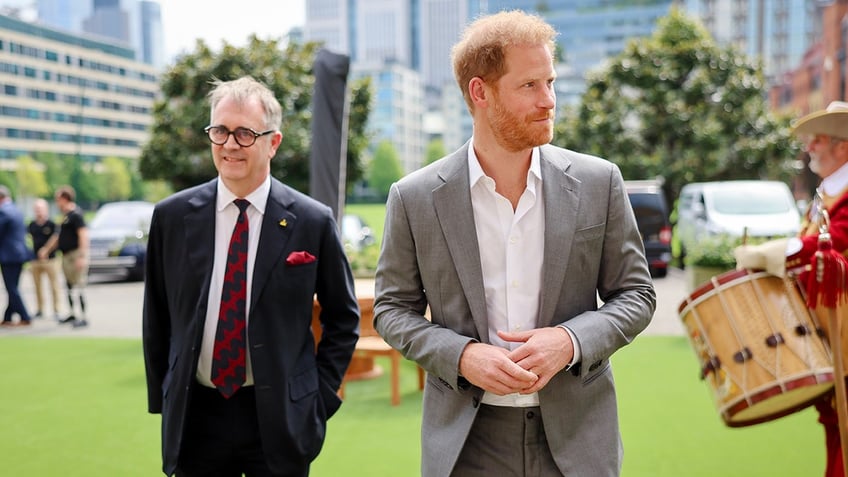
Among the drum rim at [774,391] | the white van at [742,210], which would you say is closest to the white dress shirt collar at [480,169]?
the drum rim at [774,391]

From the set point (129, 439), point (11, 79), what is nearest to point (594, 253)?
point (129, 439)

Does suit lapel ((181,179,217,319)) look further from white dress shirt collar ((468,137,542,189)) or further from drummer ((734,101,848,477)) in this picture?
drummer ((734,101,848,477))

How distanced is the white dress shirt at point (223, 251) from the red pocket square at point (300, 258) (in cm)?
12

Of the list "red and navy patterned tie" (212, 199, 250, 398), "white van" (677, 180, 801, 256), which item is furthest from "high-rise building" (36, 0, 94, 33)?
"red and navy patterned tie" (212, 199, 250, 398)

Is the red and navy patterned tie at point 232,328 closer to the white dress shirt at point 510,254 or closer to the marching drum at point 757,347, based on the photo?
the white dress shirt at point 510,254

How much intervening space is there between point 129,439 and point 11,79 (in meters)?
76.5

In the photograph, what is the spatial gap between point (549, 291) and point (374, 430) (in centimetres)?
412

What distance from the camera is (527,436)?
6.66 ft

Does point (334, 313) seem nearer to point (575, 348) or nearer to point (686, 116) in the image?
point (575, 348)

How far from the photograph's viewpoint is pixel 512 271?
2016 mm

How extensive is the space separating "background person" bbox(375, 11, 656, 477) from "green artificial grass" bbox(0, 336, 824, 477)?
2990 millimetres

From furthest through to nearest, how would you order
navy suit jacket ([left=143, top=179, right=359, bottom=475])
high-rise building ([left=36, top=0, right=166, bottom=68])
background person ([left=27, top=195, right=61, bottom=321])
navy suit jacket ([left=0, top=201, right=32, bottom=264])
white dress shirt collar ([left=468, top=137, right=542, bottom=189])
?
high-rise building ([left=36, top=0, right=166, bottom=68]), background person ([left=27, top=195, right=61, bottom=321]), navy suit jacket ([left=0, top=201, right=32, bottom=264]), navy suit jacket ([left=143, top=179, right=359, bottom=475]), white dress shirt collar ([left=468, top=137, right=542, bottom=189])

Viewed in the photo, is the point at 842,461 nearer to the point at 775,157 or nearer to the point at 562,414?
the point at 562,414

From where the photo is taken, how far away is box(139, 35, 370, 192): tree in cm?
2312
